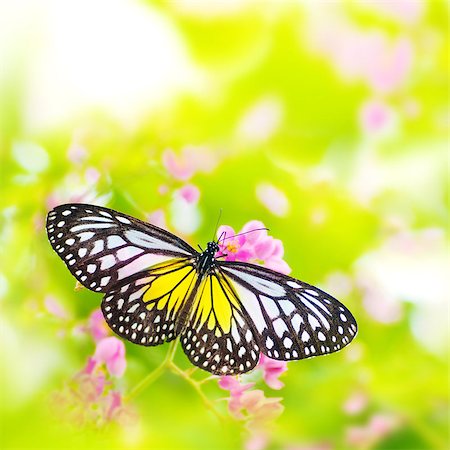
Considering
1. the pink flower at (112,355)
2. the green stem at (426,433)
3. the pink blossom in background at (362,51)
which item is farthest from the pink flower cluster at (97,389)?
the pink blossom in background at (362,51)

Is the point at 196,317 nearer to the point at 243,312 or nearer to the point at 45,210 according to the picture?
the point at 243,312

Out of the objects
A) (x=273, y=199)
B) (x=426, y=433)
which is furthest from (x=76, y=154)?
(x=426, y=433)

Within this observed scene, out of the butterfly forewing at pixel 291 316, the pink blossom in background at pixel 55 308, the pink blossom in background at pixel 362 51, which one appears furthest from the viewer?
the pink blossom in background at pixel 362 51

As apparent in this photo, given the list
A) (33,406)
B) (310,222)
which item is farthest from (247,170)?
(33,406)

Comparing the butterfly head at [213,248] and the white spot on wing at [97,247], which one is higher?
the butterfly head at [213,248]

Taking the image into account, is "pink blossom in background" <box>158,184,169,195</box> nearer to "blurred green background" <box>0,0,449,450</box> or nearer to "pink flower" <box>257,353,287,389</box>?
"blurred green background" <box>0,0,449,450</box>

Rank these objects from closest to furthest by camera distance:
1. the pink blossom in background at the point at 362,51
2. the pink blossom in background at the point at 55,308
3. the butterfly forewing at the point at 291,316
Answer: the butterfly forewing at the point at 291,316 → the pink blossom in background at the point at 55,308 → the pink blossom in background at the point at 362,51

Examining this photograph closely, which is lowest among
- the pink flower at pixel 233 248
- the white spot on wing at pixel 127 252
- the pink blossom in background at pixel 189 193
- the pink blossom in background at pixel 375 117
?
the white spot on wing at pixel 127 252

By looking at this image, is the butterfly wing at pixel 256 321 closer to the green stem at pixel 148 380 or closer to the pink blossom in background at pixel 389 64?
the green stem at pixel 148 380

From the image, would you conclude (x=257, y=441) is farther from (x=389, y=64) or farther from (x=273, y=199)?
(x=389, y=64)

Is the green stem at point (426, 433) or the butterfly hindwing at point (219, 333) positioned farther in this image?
the green stem at point (426, 433)
